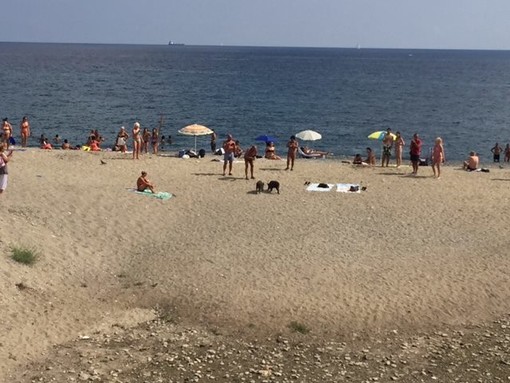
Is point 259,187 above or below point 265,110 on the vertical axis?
below

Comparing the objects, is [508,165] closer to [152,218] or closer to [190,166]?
[190,166]

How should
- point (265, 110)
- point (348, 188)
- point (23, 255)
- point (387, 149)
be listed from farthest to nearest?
point (265, 110), point (387, 149), point (348, 188), point (23, 255)

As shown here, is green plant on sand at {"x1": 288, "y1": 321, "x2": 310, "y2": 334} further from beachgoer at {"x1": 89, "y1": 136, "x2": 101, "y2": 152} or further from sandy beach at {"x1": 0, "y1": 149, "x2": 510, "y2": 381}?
beachgoer at {"x1": 89, "y1": 136, "x2": 101, "y2": 152}

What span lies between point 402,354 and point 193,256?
6.46 m

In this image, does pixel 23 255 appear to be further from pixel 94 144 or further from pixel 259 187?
pixel 94 144

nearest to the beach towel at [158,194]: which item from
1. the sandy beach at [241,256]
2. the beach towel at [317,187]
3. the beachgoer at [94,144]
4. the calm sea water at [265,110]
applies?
the sandy beach at [241,256]

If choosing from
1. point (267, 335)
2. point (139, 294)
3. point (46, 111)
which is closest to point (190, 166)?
point (139, 294)

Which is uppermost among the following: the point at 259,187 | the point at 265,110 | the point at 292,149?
the point at 265,110

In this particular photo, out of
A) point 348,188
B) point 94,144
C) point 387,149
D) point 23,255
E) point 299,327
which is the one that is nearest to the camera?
point 299,327

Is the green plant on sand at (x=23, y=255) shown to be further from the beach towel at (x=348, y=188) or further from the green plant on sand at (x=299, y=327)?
the beach towel at (x=348, y=188)

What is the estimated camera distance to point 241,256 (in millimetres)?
17203

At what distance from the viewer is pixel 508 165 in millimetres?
35125

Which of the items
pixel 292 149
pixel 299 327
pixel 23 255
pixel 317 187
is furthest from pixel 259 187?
pixel 299 327

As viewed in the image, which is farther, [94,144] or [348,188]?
[94,144]
